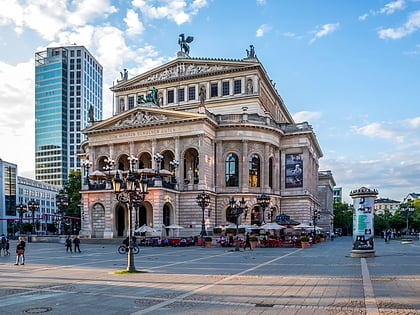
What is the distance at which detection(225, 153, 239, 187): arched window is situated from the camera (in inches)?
2415

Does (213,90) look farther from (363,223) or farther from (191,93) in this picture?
(363,223)

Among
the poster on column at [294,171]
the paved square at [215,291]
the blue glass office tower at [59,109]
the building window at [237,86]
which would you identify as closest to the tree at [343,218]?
the poster on column at [294,171]

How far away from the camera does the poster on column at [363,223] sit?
2855cm

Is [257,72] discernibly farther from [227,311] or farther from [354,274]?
[227,311]

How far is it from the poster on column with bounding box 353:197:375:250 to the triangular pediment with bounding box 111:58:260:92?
40182mm

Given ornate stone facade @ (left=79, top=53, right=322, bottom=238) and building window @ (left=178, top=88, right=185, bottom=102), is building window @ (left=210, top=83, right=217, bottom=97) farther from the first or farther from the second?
building window @ (left=178, top=88, right=185, bottom=102)

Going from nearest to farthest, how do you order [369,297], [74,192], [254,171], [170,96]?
[369,297] → [254,171] → [170,96] → [74,192]

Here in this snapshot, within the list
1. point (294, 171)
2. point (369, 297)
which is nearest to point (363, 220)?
point (369, 297)

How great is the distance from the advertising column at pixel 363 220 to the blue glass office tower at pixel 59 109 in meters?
139

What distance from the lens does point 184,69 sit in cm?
7144

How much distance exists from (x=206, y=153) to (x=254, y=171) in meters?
A: 7.66

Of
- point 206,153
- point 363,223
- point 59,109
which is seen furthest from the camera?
point 59,109

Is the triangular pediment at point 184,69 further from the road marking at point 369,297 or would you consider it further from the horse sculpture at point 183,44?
the road marking at point 369,297

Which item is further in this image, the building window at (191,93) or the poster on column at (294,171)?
the building window at (191,93)
